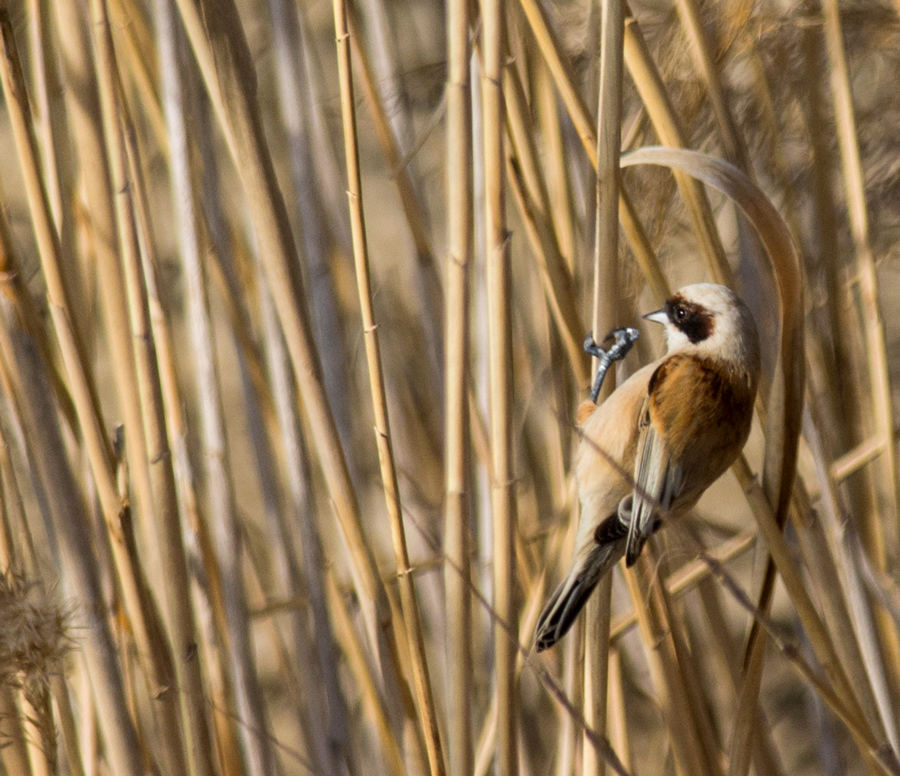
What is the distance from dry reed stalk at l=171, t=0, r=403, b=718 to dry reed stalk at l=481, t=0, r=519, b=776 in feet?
0.39

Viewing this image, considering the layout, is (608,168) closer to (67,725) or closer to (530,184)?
(530,184)

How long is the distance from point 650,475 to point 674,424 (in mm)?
34

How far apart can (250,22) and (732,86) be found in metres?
1.17

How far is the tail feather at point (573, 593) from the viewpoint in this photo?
1.46 ft

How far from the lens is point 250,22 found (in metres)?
1.76

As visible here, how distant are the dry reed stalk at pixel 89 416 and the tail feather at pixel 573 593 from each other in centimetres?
34

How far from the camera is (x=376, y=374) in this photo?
57 centimetres

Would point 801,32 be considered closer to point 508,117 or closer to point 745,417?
point 508,117

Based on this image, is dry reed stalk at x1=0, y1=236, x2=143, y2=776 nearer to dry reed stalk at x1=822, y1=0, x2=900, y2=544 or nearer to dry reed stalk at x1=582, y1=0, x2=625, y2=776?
dry reed stalk at x1=582, y1=0, x2=625, y2=776

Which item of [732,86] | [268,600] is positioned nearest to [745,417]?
[732,86]

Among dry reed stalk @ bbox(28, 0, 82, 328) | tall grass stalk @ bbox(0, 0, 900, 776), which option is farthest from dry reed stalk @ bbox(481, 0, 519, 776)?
dry reed stalk @ bbox(28, 0, 82, 328)

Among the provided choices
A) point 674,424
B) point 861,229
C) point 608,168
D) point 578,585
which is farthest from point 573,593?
point 861,229

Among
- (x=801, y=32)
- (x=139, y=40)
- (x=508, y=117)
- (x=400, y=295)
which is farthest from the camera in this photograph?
(x=400, y=295)

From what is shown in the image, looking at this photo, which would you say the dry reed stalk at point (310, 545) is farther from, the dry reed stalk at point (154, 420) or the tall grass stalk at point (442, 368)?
the dry reed stalk at point (154, 420)
